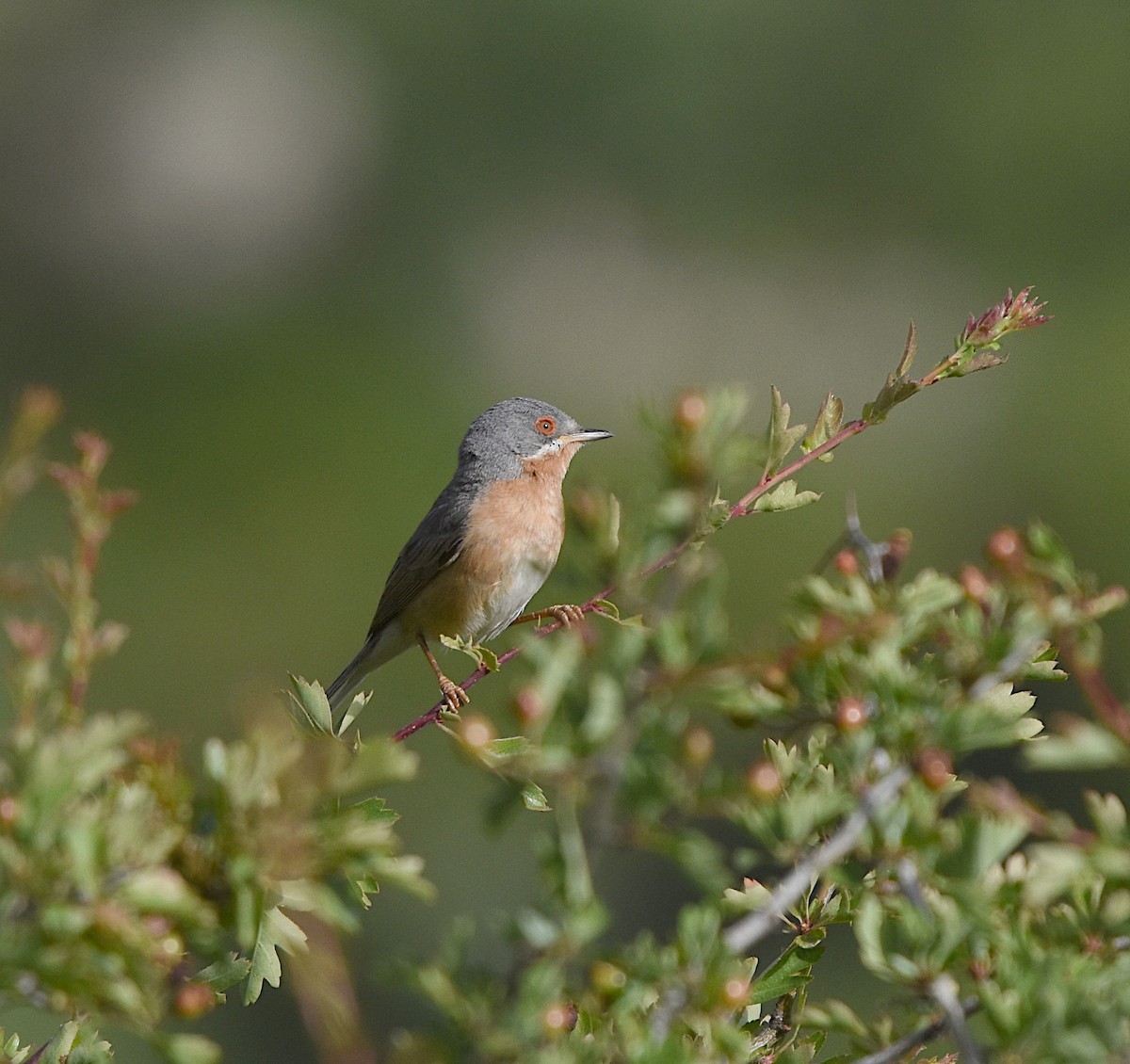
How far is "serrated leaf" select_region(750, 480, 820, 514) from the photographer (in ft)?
6.13

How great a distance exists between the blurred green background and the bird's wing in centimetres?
898

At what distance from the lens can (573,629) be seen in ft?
4.51

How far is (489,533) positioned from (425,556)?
295mm

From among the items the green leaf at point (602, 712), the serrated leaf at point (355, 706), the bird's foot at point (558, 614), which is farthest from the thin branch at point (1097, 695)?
the bird's foot at point (558, 614)

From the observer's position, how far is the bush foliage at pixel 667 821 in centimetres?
127

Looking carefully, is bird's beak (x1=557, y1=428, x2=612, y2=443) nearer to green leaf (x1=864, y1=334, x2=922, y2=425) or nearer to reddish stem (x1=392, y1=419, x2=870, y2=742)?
reddish stem (x1=392, y1=419, x2=870, y2=742)

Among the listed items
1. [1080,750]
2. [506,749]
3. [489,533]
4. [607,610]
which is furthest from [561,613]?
[1080,750]

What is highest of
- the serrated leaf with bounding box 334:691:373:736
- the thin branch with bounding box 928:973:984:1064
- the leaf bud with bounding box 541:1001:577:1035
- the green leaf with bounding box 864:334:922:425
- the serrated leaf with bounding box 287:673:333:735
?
the green leaf with bounding box 864:334:922:425

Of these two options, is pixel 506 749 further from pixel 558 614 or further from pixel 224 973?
pixel 558 614

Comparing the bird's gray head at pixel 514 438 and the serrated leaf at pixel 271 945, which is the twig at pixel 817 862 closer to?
the serrated leaf at pixel 271 945

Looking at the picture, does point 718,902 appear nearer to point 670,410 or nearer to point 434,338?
point 670,410

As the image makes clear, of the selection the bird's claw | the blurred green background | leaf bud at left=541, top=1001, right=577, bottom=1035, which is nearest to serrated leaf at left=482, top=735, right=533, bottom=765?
leaf bud at left=541, top=1001, right=577, bottom=1035

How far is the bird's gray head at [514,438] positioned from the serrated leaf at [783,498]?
2631 mm

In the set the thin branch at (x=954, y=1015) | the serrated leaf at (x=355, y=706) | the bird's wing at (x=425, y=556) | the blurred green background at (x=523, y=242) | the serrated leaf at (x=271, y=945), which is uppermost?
the thin branch at (x=954, y=1015)
